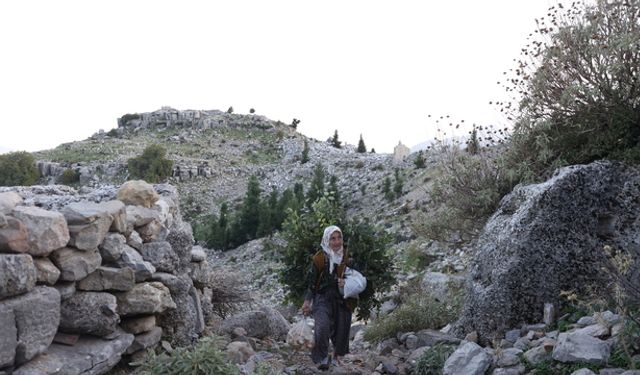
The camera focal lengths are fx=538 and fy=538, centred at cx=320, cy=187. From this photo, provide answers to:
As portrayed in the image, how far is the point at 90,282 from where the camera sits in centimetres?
577

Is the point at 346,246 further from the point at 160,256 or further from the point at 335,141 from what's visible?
the point at 335,141

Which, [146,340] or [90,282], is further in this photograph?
[146,340]

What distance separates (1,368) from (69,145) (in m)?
69.1

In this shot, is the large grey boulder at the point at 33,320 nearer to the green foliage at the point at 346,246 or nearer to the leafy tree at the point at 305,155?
the green foliage at the point at 346,246

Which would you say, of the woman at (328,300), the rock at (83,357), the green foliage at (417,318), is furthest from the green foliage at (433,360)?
the rock at (83,357)

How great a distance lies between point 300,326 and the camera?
7105 millimetres

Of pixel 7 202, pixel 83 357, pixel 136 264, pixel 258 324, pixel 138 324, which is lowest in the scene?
pixel 258 324

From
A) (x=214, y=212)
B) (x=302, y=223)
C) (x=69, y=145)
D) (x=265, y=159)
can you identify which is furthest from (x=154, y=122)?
(x=302, y=223)

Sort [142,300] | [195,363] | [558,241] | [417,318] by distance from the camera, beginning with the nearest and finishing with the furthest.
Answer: [195,363], [142,300], [558,241], [417,318]

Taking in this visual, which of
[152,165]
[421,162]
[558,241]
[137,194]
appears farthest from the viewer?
[152,165]

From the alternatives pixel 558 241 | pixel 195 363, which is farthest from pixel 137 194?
pixel 558 241

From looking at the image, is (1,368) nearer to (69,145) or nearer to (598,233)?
(598,233)

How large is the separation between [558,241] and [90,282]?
543 cm

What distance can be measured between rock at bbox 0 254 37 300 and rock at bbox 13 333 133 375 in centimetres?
67
